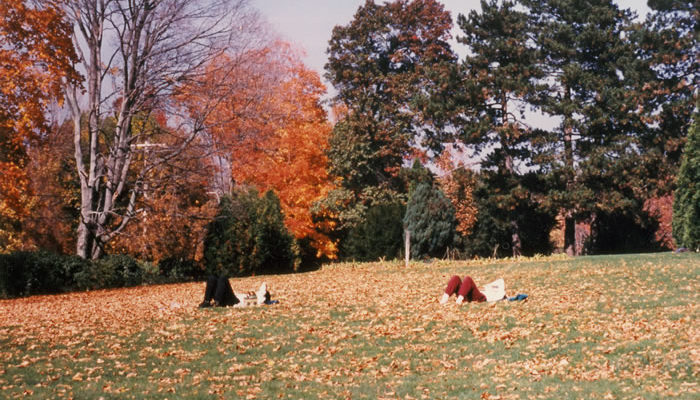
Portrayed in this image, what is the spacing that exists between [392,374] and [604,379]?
254 centimetres

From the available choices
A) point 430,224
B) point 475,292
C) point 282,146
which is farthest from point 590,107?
point 475,292

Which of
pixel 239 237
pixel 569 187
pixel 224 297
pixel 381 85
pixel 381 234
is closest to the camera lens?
pixel 224 297

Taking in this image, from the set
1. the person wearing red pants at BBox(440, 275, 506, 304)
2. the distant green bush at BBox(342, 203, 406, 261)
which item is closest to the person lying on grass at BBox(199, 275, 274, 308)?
the person wearing red pants at BBox(440, 275, 506, 304)

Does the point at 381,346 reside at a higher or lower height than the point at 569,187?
lower

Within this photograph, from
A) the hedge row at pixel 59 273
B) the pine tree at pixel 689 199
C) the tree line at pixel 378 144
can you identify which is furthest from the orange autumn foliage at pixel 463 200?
the hedge row at pixel 59 273

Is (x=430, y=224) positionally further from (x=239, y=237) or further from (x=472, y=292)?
(x=472, y=292)

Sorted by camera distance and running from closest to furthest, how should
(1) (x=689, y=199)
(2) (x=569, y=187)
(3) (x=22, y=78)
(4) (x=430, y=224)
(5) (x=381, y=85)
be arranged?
(3) (x=22, y=78) < (1) (x=689, y=199) < (4) (x=430, y=224) < (2) (x=569, y=187) < (5) (x=381, y=85)

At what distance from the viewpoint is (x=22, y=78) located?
63.2 feet

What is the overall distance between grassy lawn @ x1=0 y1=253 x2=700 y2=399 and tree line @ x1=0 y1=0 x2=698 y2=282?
35.7ft

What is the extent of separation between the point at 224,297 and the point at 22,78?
10.2 meters

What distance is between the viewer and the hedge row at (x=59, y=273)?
20797mm

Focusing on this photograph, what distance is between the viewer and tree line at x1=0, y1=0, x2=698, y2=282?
24.8 m

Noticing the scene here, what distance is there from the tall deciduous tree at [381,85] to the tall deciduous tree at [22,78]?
17782mm

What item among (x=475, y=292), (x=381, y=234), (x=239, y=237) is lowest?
(x=475, y=292)
